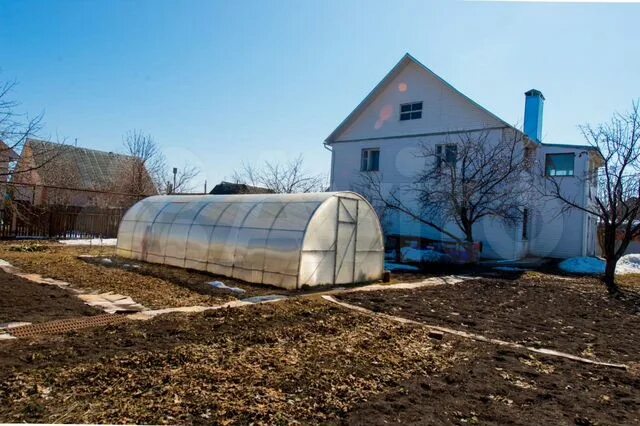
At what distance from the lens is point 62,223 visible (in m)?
19.8

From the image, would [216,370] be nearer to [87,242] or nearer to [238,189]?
[87,242]

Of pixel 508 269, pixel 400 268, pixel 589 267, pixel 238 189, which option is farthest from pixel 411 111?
pixel 238 189

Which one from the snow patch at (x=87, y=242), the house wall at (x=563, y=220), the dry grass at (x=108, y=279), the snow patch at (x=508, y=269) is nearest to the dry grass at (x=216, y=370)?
the dry grass at (x=108, y=279)

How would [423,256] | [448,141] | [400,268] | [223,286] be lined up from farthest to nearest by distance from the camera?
1. [448,141]
2. [423,256]
3. [400,268]
4. [223,286]

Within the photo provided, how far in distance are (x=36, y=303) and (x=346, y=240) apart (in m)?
6.55

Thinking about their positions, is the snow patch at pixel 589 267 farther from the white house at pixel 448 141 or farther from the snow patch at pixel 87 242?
the snow patch at pixel 87 242

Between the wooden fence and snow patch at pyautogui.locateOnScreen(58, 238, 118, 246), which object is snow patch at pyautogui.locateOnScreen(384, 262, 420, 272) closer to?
snow patch at pyautogui.locateOnScreen(58, 238, 118, 246)

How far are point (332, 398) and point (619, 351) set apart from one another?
4.66 metres

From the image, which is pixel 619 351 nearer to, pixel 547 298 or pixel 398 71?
pixel 547 298

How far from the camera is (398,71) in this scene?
22.3 meters

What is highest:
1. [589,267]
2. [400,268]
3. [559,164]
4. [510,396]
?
[559,164]

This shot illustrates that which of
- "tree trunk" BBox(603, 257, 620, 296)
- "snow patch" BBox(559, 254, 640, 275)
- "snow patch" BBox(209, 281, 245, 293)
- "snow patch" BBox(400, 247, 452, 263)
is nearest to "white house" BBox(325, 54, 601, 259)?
"snow patch" BBox(559, 254, 640, 275)

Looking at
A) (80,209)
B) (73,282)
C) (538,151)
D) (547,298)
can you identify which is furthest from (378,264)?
(80,209)

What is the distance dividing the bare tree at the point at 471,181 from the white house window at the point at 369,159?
2.12 metres
